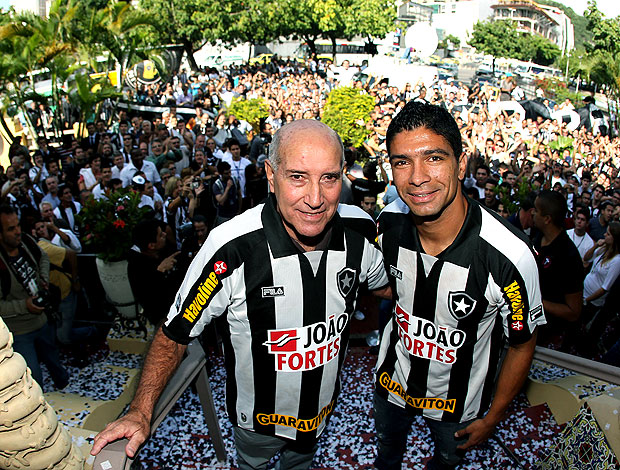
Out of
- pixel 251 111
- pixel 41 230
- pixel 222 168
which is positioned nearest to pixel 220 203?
pixel 222 168

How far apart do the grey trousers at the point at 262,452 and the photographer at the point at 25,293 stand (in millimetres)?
2528

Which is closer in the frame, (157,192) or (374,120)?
(157,192)

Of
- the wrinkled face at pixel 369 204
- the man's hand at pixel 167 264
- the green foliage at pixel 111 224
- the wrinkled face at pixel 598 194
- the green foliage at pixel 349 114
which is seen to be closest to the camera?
the man's hand at pixel 167 264

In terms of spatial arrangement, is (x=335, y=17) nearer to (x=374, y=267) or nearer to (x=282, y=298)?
(x=374, y=267)

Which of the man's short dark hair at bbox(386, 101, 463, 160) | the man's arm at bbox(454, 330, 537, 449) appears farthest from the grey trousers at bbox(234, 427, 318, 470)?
the man's short dark hair at bbox(386, 101, 463, 160)

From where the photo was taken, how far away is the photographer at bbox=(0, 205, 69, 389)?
14.0ft

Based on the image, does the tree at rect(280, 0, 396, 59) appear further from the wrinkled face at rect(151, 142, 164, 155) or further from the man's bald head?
the man's bald head

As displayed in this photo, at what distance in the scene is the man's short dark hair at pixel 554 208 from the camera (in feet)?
13.2

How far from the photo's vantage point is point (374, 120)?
1496 cm

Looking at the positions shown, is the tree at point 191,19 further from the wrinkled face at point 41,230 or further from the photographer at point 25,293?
the photographer at point 25,293

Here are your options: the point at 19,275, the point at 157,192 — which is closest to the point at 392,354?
the point at 19,275

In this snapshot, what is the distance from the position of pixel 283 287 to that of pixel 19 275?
3.08 m

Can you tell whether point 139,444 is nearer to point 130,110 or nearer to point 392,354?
point 392,354

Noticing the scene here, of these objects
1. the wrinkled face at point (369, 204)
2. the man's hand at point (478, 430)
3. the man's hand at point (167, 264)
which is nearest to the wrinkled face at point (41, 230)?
the man's hand at point (167, 264)
